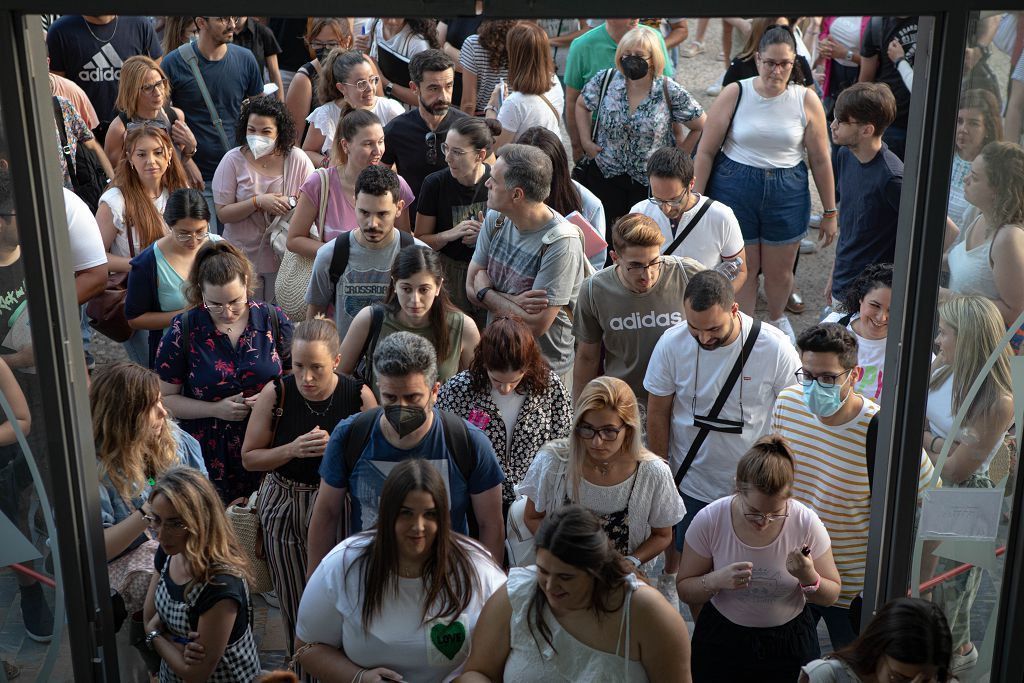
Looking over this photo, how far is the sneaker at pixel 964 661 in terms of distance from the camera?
2.99 m

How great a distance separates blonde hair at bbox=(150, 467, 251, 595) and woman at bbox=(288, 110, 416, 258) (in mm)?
2432

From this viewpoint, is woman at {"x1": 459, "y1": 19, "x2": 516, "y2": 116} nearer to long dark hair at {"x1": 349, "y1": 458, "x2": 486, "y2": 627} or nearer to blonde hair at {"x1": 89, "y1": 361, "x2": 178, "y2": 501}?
blonde hair at {"x1": 89, "y1": 361, "x2": 178, "y2": 501}

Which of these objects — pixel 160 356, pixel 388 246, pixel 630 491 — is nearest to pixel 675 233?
pixel 388 246

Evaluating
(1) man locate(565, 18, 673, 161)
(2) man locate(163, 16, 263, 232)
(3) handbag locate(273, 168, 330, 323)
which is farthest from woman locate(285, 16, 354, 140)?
(3) handbag locate(273, 168, 330, 323)

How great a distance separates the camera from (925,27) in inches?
104

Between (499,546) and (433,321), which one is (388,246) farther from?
(499,546)

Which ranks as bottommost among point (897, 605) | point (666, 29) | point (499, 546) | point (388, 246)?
point (499, 546)

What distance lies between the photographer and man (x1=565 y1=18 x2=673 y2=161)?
772 cm

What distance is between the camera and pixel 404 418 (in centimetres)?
386

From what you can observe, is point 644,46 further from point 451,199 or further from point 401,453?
point 401,453

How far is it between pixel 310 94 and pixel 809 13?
6.22 meters

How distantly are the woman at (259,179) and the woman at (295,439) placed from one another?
2.01 m

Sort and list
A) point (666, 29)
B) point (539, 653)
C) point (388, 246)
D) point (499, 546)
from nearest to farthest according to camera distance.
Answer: point (539, 653), point (499, 546), point (388, 246), point (666, 29)

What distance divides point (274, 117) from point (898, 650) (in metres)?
4.52
